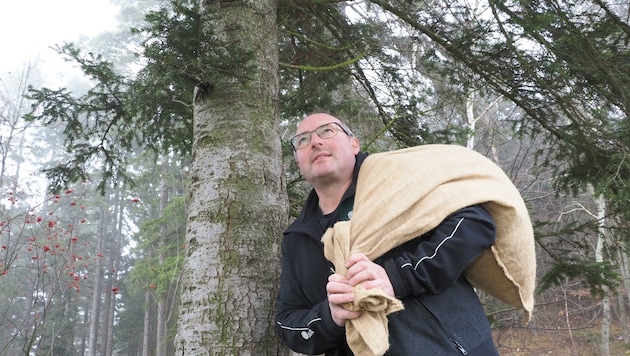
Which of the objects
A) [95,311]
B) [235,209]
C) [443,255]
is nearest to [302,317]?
[443,255]

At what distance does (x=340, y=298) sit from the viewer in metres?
1.55

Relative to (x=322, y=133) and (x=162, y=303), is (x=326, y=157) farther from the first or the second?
(x=162, y=303)

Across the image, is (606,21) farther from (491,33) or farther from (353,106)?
(353,106)

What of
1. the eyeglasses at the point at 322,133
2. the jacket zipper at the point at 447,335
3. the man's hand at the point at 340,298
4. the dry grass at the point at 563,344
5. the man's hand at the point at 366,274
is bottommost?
the dry grass at the point at 563,344

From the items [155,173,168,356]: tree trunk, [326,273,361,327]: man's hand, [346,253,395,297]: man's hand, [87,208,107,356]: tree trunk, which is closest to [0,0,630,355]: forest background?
[326,273,361,327]: man's hand

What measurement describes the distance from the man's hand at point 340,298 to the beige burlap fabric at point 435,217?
3 centimetres

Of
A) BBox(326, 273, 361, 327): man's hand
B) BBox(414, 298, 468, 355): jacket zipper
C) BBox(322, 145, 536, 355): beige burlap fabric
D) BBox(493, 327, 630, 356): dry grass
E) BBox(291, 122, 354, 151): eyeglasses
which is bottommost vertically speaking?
BBox(493, 327, 630, 356): dry grass

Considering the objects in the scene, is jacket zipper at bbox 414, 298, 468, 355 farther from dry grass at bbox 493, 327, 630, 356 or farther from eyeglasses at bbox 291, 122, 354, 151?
dry grass at bbox 493, 327, 630, 356

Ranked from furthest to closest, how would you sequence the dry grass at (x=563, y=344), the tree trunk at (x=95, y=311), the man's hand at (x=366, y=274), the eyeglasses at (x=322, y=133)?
1. the tree trunk at (x=95, y=311)
2. the dry grass at (x=563, y=344)
3. the eyeglasses at (x=322, y=133)
4. the man's hand at (x=366, y=274)

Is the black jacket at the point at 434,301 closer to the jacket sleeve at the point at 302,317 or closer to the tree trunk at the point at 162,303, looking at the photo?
the jacket sleeve at the point at 302,317

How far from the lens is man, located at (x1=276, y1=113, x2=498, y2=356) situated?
5.18ft

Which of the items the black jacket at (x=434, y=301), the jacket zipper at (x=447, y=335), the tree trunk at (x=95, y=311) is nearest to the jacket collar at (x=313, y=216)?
the black jacket at (x=434, y=301)

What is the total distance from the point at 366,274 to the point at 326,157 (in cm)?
77

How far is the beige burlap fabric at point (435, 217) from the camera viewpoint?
1.67m
